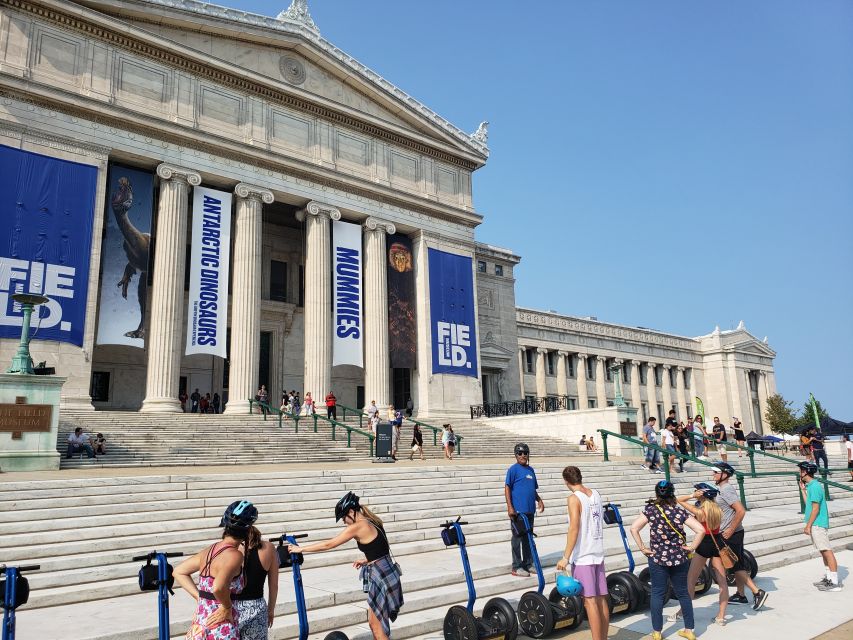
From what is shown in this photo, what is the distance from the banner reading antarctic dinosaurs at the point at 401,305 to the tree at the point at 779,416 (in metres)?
42.9

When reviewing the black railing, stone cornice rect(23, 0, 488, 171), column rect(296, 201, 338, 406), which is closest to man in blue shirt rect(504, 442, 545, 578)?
column rect(296, 201, 338, 406)

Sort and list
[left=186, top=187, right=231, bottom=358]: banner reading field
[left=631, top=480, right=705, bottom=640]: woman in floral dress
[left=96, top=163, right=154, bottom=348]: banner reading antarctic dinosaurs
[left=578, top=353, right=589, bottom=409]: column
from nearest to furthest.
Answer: [left=631, top=480, right=705, bottom=640]: woman in floral dress, [left=96, top=163, right=154, bottom=348]: banner reading antarctic dinosaurs, [left=186, top=187, right=231, bottom=358]: banner reading field, [left=578, top=353, right=589, bottom=409]: column

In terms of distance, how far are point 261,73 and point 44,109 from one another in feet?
32.4

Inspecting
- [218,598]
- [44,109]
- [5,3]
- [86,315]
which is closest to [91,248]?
[86,315]

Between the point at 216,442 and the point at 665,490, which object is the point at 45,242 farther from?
the point at 665,490

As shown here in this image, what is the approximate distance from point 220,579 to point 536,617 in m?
4.04

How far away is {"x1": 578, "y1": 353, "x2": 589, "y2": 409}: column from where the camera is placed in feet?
171

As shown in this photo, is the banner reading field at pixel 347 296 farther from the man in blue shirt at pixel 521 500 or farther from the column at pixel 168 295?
the man in blue shirt at pixel 521 500

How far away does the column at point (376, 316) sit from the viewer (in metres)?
32.7

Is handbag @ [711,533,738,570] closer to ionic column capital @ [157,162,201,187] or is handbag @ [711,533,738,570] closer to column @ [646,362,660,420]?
ionic column capital @ [157,162,201,187]

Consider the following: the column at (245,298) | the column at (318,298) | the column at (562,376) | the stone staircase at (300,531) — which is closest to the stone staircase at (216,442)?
the column at (245,298)

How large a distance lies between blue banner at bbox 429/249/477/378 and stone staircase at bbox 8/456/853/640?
57.0ft

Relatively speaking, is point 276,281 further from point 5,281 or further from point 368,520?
point 368,520

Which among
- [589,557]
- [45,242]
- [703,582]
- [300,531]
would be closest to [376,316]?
[45,242]
